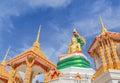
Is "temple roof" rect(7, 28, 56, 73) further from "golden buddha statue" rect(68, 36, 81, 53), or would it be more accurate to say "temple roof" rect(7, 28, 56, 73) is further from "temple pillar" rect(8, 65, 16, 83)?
"golden buddha statue" rect(68, 36, 81, 53)

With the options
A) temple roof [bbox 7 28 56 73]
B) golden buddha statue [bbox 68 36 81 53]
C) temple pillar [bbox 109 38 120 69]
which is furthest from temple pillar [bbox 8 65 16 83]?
golden buddha statue [bbox 68 36 81 53]

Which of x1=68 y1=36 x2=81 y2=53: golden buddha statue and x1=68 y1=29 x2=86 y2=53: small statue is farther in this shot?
x1=68 y1=29 x2=86 y2=53: small statue

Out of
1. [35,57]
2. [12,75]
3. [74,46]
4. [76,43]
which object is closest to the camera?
[35,57]

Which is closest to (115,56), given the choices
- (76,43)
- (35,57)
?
(35,57)

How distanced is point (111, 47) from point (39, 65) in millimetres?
8788

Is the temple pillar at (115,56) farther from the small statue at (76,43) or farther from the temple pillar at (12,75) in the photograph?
the small statue at (76,43)

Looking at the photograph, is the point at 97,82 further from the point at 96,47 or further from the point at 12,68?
the point at 12,68

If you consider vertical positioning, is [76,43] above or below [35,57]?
above

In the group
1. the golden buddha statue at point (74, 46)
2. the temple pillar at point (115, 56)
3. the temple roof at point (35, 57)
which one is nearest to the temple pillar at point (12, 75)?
the temple roof at point (35, 57)

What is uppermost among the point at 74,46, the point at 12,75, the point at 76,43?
the point at 76,43

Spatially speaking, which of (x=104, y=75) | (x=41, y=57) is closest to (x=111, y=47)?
(x=104, y=75)

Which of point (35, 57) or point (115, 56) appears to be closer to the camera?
point (115, 56)

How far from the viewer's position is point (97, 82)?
13570 millimetres

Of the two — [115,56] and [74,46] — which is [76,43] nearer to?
[74,46]
